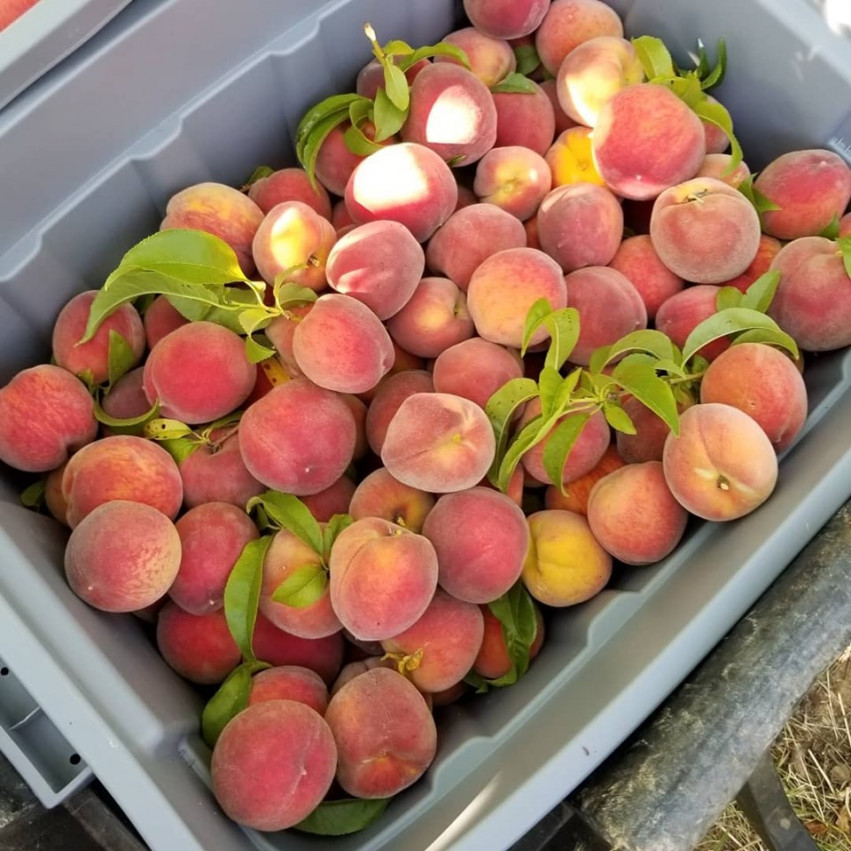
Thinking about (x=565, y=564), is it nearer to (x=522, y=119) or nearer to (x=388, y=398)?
(x=388, y=398)

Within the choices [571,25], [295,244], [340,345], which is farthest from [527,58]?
[340,345]

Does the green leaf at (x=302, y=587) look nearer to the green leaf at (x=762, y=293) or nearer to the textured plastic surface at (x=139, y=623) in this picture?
the textured plastic surface at (x=139, y=623)

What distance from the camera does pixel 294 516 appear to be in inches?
35.5

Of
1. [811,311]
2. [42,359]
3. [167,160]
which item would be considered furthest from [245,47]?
[811,311]

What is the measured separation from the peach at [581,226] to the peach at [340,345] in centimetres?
28

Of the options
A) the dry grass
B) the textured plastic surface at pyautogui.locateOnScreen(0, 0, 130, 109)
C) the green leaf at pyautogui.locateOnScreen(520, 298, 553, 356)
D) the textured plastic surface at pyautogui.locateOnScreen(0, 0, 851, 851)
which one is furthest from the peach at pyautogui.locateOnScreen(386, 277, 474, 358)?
the dry grass

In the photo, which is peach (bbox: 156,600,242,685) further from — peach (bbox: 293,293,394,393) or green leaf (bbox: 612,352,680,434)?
green leaf (bbox: 612,352,680,434)

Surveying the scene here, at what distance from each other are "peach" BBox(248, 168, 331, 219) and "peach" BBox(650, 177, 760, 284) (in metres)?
0.44

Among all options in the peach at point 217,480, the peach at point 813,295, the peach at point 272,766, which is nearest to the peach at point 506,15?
the peach at point 813,295

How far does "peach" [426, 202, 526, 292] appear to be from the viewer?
1.00m

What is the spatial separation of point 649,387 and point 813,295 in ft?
0.93

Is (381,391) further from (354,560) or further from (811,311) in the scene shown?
(811,311)

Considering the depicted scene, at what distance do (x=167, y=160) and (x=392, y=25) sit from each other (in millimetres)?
381

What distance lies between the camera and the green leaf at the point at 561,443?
872mm
